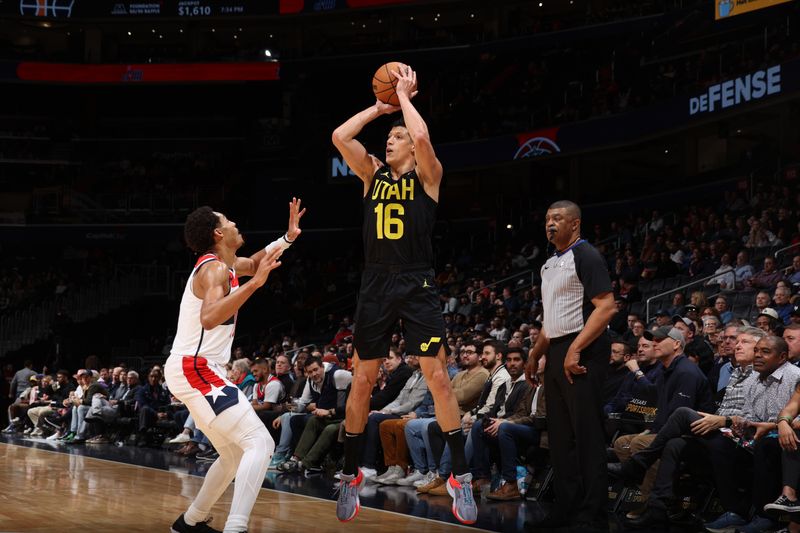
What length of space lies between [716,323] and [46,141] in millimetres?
26306

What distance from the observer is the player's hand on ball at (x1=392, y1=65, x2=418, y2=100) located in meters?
5.68

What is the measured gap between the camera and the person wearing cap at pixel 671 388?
7.11m

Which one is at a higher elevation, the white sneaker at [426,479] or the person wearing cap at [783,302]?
the person wearing cap at [783,302]

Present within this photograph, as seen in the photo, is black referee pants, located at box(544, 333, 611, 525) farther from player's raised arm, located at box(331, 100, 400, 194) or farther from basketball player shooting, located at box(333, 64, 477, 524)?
player's raised arm, located at box(331, 100, 400, 194)

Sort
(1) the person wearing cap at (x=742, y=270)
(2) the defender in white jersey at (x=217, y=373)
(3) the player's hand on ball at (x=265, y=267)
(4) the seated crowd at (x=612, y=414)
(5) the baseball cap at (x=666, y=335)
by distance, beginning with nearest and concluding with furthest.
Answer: (3) the player's hand on ball at (x=265, y=267) < (2) the defender in white jersey at (x=217, y=373) < (4) the seated crowd at (x=612, y=414) < (5) the baseball cap at (x=666, y=335) < (1) the person wearing cap at (x=742, y=270)

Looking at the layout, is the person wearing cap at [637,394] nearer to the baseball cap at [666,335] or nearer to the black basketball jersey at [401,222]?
the baseball cap at [666,335]

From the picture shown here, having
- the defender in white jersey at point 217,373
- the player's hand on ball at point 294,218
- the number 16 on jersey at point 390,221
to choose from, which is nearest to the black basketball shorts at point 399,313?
the number 16 on jersey at point 390,221

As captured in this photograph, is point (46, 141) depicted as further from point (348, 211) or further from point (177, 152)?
point (348, 211)

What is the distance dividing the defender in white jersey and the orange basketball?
1117 millimetres

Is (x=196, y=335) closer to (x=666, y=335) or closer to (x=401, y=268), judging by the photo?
(x=401, y=268)

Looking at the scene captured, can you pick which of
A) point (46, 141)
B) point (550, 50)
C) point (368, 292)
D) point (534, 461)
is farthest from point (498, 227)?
point (368, 292)

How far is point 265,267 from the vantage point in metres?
5.06

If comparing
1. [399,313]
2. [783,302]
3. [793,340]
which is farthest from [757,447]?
[783,302]

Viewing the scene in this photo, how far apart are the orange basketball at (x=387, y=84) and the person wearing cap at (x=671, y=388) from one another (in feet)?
9.72
